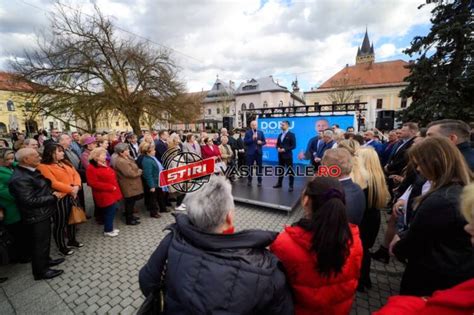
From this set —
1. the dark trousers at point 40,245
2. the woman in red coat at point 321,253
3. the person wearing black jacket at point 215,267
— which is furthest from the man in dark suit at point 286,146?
the dark trousers at point 40,245

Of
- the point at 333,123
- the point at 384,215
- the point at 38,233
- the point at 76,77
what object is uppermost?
the point at 76,77

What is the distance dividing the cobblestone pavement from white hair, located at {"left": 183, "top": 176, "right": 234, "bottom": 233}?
6.74ft

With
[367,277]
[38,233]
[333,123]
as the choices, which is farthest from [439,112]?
[38,233]

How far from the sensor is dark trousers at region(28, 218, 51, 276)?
273 cm

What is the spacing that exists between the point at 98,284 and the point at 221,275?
2.80m

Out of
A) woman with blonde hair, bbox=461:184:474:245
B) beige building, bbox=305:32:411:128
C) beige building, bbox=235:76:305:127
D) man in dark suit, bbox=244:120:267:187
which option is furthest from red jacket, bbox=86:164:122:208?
beige building, bbox=235:76:305:127

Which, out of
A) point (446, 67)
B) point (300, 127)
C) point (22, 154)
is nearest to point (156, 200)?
point (22, 154)

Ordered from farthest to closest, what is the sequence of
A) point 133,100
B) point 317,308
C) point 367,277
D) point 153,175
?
point 133,100 < point 153,175 < point 367,277 < point 317,308

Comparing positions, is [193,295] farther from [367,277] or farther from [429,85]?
[429,85]

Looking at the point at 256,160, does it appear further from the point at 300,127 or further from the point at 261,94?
the point at 261,94

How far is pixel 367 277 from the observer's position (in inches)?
104

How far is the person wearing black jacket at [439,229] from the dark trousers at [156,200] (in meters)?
4.61

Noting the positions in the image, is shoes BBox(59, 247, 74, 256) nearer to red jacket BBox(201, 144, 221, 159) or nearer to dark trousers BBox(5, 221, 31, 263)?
dark trousers BBox(5, 221, 31, 263)

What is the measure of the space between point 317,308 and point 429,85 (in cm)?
1729
